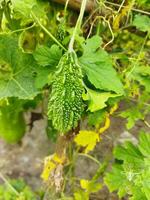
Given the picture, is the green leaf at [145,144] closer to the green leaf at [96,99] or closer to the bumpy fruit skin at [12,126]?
the green leaf at [96,99]

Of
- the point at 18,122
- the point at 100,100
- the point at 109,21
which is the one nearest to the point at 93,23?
the point at 109,21

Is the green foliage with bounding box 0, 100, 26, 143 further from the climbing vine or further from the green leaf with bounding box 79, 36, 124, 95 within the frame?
the green leaf with bounding box 79, 36, 124, 95

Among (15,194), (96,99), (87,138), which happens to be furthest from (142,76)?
(15,194)

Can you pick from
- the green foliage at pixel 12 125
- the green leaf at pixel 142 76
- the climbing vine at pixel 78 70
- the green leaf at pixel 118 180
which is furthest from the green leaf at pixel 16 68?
the green foliage at pixel 12 125

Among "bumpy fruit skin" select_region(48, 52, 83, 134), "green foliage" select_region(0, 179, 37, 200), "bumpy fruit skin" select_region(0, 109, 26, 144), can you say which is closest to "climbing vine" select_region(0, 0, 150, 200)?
"bumpy fruit skin" select_region(48, 52, 83, 134)

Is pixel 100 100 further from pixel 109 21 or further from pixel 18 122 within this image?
pixel 18 122

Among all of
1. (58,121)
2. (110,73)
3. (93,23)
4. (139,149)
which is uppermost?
(93,23)

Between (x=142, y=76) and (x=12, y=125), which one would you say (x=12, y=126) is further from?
(x=142, y=76)
